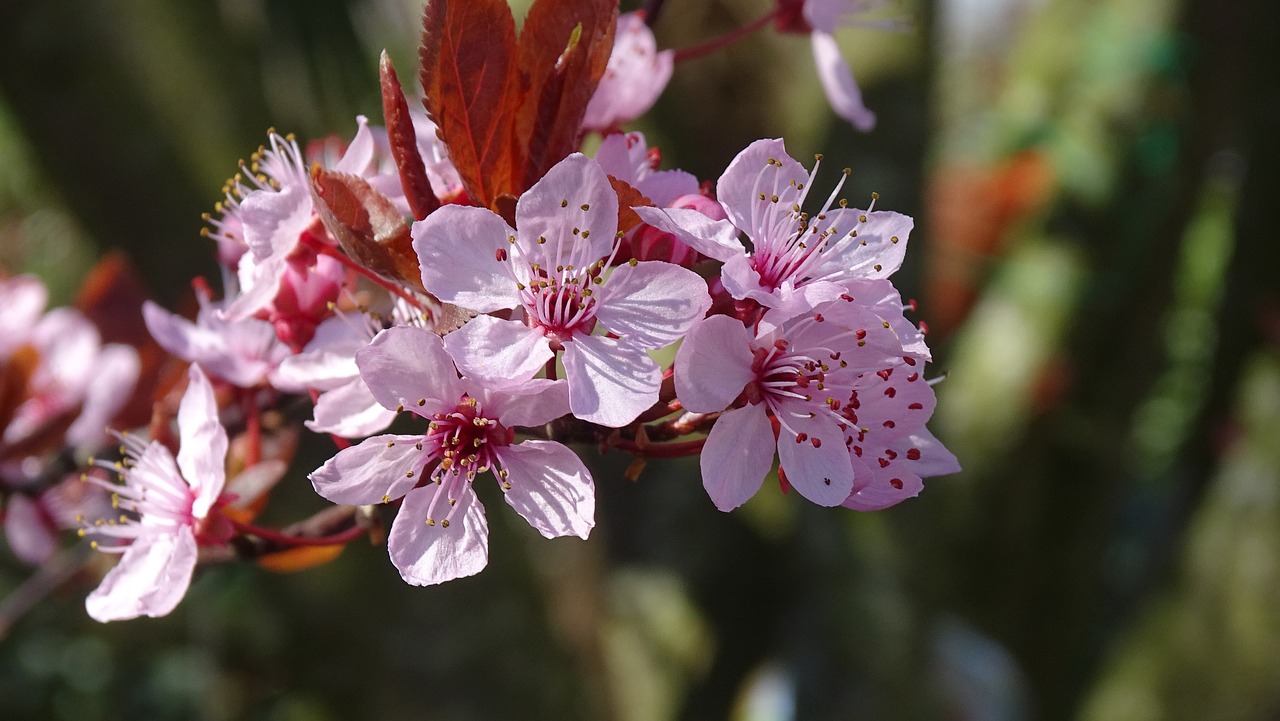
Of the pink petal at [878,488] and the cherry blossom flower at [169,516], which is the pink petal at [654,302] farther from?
the cherry blossom flower at [169,516]

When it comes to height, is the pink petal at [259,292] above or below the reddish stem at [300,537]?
above

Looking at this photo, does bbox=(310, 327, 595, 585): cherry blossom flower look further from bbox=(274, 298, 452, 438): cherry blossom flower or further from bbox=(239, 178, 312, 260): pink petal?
bbox=(239, 178, 312, 260): pink petal

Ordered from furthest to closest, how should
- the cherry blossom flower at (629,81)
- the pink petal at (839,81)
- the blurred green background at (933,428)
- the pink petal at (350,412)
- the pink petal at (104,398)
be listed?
the blurred green background at (933,428) → the pink petal at (104,398) → the pink petal at (839,81) → the cherry blossom flower at (629,81) → the pink petal at (350,412)

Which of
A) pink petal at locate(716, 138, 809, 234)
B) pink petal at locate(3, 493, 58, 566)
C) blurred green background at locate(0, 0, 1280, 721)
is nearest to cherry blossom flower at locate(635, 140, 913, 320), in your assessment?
pink petal at locate(716, 138, 809, 234)

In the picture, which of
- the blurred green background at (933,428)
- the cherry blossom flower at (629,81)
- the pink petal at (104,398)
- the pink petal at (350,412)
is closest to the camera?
the pink petal at (350,412)

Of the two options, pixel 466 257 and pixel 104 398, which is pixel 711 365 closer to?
pixel 466 257

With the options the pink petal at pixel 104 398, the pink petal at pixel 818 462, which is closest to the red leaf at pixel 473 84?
the pink petal at pixel 818 462

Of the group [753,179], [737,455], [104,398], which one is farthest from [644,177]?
[104,398]
